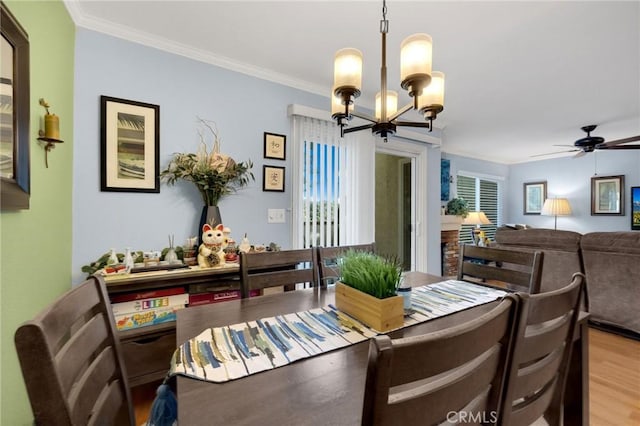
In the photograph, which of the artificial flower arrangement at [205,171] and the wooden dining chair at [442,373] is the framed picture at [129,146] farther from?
the wooden dining chair at [442,373]

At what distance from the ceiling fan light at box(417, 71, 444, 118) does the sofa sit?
97.5 inches

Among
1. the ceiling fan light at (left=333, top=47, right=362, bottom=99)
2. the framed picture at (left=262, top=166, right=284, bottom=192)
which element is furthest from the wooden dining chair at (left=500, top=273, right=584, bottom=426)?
the framed picture at (left=262, top=166, right=284, bottom=192)

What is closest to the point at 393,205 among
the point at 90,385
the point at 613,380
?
the point at 613,380

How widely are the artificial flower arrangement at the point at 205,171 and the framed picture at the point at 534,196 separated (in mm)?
7075

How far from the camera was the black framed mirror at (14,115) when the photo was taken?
100cm

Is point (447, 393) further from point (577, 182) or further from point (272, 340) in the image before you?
point (577, 182)

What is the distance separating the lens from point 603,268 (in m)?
2.62

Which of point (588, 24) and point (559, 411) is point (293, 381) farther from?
point (588, 24)

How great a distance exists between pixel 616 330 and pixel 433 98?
10.0 feet

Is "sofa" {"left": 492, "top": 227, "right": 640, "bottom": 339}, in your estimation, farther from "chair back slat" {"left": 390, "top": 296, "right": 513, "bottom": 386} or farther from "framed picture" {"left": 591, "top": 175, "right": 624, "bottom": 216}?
"framed picture" {"left": 591, "top": 175, "right": 624, "bottom": 216}

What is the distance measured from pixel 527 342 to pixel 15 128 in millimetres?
1907

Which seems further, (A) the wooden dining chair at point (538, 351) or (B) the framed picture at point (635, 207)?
(B) the framed picture at point (635, 207)

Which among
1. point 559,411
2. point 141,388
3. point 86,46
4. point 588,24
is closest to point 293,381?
point 559,411

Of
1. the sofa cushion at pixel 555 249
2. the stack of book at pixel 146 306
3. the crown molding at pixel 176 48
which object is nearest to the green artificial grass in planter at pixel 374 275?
the stack of book at pixel 146 306
